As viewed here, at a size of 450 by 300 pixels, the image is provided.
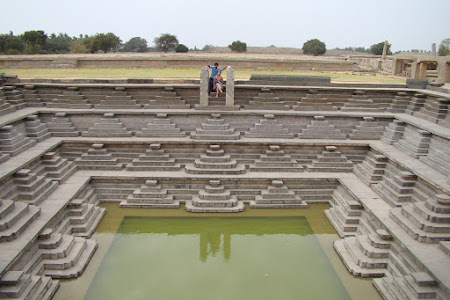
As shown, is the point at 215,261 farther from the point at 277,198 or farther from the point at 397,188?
the point at 397,188

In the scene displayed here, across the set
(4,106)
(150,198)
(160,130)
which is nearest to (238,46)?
(160,130)

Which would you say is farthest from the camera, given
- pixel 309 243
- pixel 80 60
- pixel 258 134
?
pixel 80 60

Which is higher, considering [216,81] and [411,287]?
[216,81]

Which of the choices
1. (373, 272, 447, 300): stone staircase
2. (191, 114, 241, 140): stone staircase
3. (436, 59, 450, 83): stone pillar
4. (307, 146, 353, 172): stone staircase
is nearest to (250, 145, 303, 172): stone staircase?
(307, 146, 353, 172): stone staircase

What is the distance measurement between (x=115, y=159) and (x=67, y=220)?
7.43ft

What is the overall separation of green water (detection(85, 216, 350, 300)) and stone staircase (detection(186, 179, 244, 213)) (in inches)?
11.6

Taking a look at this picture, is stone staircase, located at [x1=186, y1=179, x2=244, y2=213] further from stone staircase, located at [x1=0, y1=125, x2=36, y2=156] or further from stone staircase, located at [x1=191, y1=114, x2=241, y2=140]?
stone staircase, located at [x1=0, y1=125, x2=36, y2=156]

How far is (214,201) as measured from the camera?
8.09 metres

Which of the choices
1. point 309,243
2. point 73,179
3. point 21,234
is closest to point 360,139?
point 309,243

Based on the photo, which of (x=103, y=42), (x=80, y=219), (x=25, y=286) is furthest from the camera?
(x=103, y=42)

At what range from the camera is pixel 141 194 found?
8.24 metres

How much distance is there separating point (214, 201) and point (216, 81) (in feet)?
13.1

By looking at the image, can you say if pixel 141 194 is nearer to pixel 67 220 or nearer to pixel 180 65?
pixel 67 220

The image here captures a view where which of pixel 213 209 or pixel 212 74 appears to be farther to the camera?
pixel 212 74
